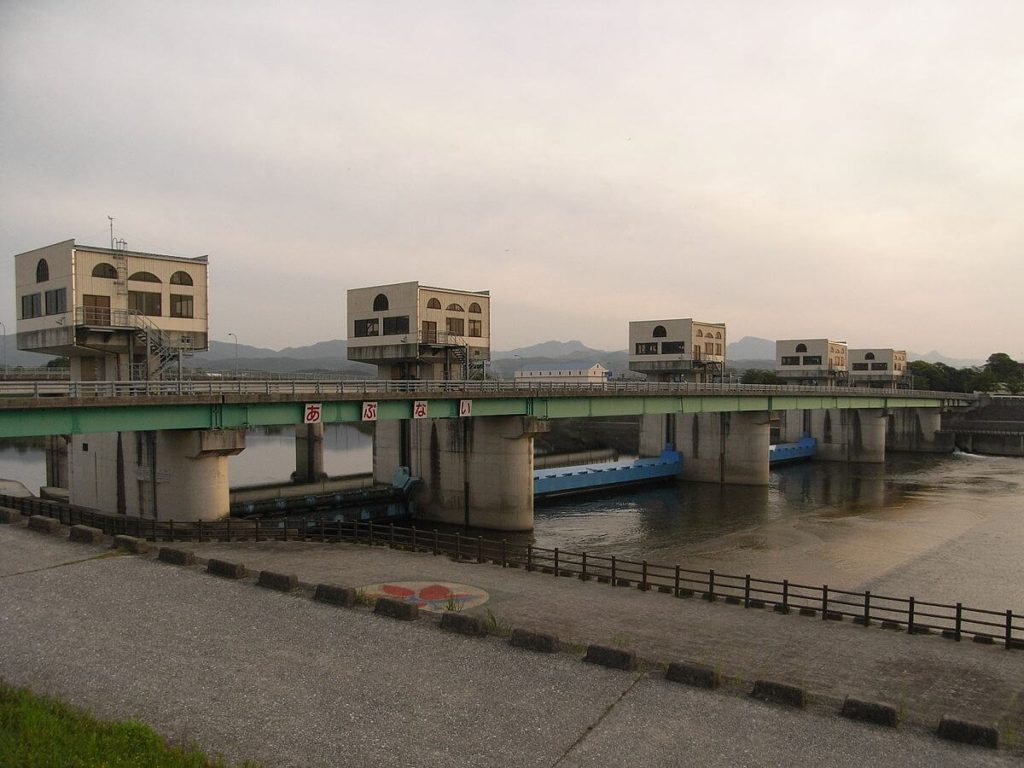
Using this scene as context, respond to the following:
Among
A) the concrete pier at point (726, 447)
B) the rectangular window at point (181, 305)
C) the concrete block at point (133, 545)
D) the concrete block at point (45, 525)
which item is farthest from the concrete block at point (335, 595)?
the concrete pier at point (726, 447)

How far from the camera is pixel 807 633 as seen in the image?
61.9 feet

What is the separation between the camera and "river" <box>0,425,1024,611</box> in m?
35.4

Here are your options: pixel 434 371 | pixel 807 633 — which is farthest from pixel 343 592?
pixel 434 371

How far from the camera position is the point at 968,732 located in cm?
1234

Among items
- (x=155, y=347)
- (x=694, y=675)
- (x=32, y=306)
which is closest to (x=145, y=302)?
(x=155, y=347)

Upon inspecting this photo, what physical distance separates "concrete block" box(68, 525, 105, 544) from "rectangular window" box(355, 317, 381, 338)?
26478 millimetres

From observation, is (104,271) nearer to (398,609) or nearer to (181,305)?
(181,305)

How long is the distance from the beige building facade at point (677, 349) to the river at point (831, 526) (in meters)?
11.9

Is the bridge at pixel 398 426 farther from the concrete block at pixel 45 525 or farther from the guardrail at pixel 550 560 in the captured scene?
the guardrail at pixel 550 560

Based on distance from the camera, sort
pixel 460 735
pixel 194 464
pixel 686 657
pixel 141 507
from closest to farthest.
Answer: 1. pixel 460 735
2. pixel 686 657
3. pixel 194 464
4. pixel 141 507

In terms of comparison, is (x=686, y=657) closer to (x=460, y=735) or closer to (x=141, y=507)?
(x=460, y=735)

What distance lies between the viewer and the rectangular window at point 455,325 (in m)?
49.8

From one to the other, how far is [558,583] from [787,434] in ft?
286

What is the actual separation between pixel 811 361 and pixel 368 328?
7522cm
